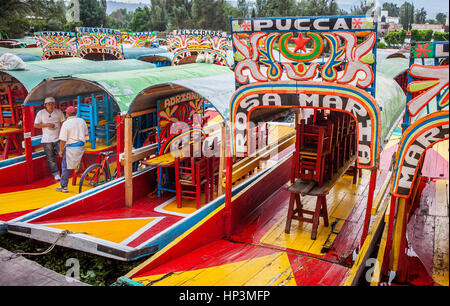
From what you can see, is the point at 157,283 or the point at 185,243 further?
the point at 185,243

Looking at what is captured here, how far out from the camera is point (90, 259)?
650 cm

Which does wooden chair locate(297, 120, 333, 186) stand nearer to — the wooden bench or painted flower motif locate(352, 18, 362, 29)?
the wooden bench

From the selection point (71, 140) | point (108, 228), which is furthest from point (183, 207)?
point (71, 140)

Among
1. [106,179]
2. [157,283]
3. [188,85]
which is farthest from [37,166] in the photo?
[157,283]

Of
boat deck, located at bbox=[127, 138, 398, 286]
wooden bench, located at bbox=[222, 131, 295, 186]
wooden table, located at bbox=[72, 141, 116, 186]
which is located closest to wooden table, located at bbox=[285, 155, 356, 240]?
boat deck, located at bbox=[127, 138, 398, 286]

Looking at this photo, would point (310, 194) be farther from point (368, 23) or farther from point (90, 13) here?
point (90, 13)

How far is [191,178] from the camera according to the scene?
8133 millimetres

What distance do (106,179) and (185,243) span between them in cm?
382

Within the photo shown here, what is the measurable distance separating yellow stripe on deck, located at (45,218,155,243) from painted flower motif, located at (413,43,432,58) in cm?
472

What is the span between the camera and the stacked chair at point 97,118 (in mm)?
9539

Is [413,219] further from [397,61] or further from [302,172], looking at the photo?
[397,61]

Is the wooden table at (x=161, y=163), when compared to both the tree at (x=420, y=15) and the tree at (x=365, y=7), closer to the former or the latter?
the tree at (x=365, y=7)

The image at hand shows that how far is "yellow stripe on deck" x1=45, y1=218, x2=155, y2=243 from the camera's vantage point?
6254 mm

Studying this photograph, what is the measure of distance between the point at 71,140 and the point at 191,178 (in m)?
2.60
